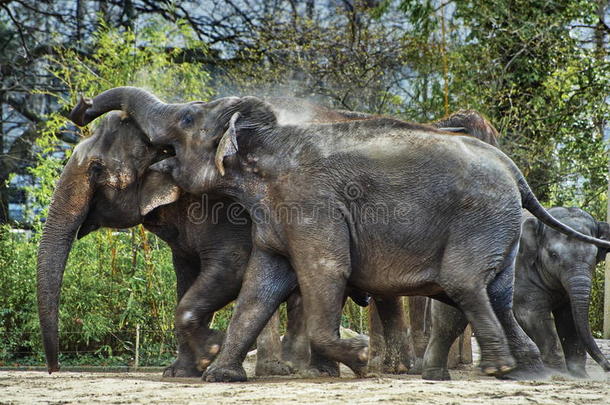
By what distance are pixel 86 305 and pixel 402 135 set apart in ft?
18.1

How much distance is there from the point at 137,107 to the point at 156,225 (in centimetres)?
98

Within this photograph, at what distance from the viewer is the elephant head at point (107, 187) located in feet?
26.2

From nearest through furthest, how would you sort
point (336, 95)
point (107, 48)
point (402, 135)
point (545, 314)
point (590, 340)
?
point (402, 135)
point (590, 340)
point (545, 314)
point (107, 48)
point (336, 95)

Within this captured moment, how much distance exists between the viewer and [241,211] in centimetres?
800

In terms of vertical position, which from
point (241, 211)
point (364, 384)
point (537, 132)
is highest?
point (537, 132)

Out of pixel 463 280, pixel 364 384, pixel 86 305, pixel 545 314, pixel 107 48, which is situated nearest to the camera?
pixel 364 384

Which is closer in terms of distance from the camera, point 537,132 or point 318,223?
point 318,223

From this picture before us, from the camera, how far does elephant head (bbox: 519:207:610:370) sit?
8.96 m

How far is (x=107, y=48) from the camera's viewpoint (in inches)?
482

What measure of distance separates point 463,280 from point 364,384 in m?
1.05

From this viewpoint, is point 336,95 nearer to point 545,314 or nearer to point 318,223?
point 545,314

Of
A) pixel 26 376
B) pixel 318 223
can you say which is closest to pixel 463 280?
pixel 318 223

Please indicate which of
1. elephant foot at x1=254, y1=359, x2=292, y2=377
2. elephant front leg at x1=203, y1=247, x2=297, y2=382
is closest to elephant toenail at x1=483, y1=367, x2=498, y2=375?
elephant front leg at x1=203, y1=247, x2=297, y2=382

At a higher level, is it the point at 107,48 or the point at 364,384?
the point at 107,48
